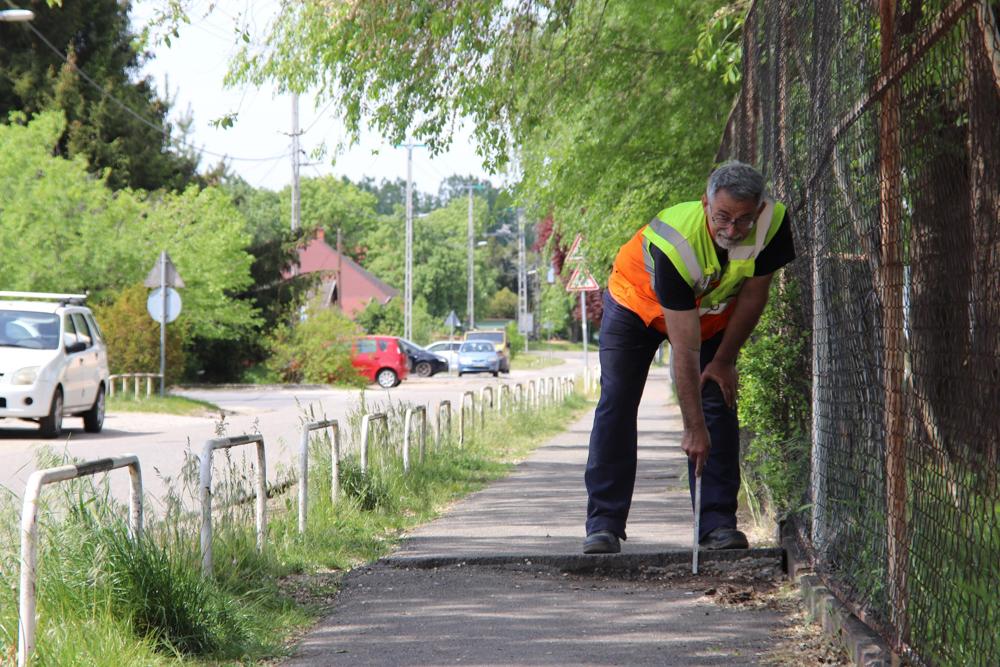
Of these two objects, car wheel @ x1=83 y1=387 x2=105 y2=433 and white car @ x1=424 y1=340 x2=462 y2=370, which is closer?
car wheel @ x1=83 y1=387 x2=105 y2=433

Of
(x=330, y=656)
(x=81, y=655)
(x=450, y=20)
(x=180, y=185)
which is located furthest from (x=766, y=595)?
(x=180, y=185)

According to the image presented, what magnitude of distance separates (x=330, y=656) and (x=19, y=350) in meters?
13.5

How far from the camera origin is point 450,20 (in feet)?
32.8

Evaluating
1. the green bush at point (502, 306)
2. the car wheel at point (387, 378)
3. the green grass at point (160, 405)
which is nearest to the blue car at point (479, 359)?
the car wheel at point (387, 378)

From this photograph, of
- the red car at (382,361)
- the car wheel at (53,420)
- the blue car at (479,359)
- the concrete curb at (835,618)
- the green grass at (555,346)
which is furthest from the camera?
the green grass at (555,346)

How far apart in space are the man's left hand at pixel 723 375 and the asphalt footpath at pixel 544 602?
29.3 inches

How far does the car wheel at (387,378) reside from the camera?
146 ft

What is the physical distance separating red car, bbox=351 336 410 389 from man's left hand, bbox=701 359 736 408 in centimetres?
3815

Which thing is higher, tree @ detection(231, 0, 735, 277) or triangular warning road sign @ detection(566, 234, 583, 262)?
tree @ detection(231, 0, 735, 277)

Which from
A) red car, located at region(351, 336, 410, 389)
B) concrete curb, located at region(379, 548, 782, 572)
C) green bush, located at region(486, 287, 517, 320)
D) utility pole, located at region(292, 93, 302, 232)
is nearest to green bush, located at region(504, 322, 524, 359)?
green bush, located at region(486, 287, 517, 320)

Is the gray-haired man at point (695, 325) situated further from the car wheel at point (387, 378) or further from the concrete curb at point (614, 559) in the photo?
the car wheel at point (387, 378)

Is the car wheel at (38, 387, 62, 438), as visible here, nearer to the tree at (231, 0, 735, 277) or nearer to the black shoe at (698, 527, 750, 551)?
the tree at (231, 0, 735, 277)

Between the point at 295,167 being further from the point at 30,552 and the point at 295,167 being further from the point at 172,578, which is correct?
the point at 30,552

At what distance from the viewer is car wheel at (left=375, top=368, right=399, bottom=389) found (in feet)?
146
